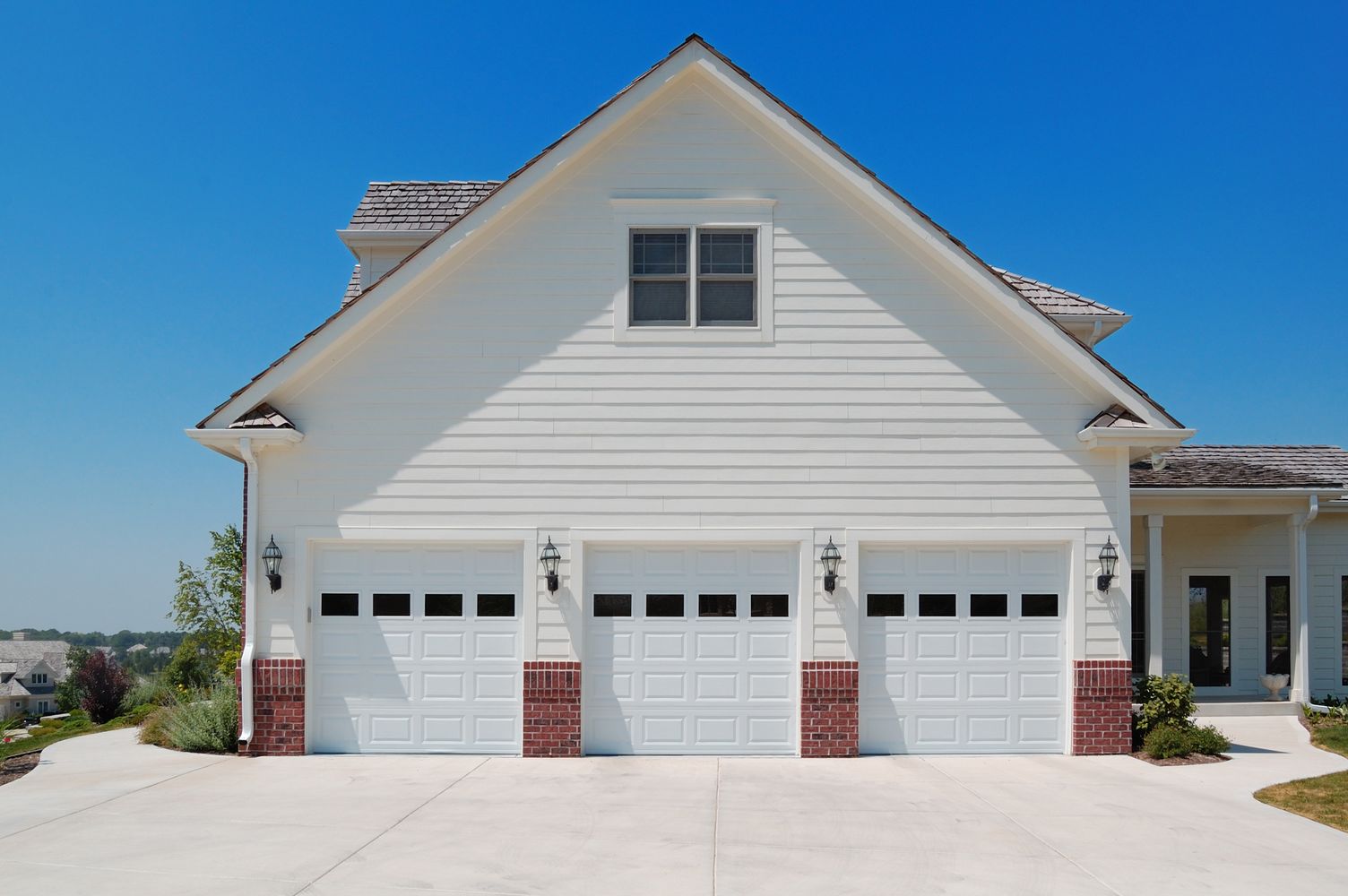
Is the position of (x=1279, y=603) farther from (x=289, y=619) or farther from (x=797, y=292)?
(x=289, y=619)

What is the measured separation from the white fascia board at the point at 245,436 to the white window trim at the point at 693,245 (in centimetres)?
408

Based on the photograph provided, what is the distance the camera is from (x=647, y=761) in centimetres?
1164

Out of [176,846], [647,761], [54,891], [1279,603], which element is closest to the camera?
[54,891]

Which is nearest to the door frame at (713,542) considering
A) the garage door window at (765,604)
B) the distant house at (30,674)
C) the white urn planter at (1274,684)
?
the garage door window at (765,604)

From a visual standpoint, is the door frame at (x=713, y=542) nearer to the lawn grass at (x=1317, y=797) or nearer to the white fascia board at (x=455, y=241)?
the white fascia board at (x=455, y=241)

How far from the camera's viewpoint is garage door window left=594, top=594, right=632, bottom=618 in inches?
479

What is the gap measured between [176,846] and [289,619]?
4.25 metres

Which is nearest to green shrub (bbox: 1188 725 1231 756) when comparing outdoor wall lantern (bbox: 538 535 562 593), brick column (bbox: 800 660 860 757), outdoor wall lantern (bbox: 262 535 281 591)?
brick column (bbox: 800 660 860 757)

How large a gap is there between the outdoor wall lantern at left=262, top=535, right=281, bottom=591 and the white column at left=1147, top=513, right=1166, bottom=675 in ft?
39.7

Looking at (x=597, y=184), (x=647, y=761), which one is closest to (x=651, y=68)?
(x=597, y=184)

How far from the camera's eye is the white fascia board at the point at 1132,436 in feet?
38.6

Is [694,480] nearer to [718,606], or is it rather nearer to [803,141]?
[718,606]

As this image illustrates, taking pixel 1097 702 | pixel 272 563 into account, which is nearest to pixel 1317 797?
pixel 1097 702

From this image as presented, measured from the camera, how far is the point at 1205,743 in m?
12.1
